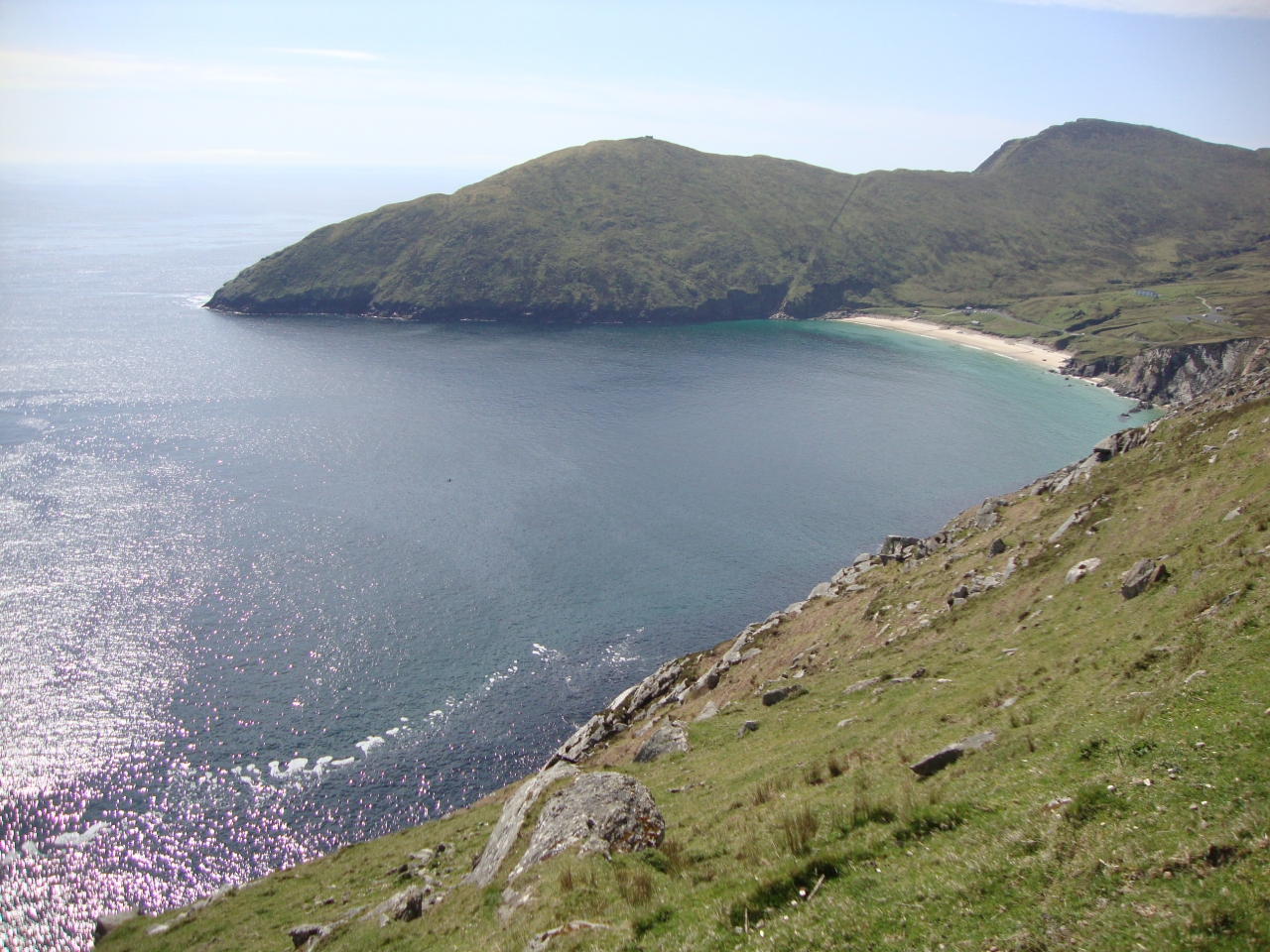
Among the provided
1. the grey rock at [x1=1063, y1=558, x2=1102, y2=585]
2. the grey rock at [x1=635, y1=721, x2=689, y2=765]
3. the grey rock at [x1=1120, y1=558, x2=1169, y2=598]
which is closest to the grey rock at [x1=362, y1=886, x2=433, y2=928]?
the grey rock at [x1=635, y1=721, x2=689, y2=765]

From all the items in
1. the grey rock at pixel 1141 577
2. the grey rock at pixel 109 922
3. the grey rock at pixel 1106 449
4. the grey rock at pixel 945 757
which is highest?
the grey rock at pixel 1106 449

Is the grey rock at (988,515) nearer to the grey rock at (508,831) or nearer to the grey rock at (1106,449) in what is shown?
the grey rock at (1106,449)

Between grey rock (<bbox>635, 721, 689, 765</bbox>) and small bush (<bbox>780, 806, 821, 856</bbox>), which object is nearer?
small bush (<bbox>780, 806, 821, 856</bbox>)

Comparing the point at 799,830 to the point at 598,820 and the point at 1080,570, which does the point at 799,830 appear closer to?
the point at 598,820

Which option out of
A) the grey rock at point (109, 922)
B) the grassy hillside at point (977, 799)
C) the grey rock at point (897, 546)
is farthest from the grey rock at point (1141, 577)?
the grey rock at point (109, 922)

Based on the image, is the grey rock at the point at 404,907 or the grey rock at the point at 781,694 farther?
the grey rock at the point at 781,694

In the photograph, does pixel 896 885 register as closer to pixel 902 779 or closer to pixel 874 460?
pixel 902 779

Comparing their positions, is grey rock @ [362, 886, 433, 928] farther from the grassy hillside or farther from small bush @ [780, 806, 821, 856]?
small bush @ [780, 806, 821, 856]
